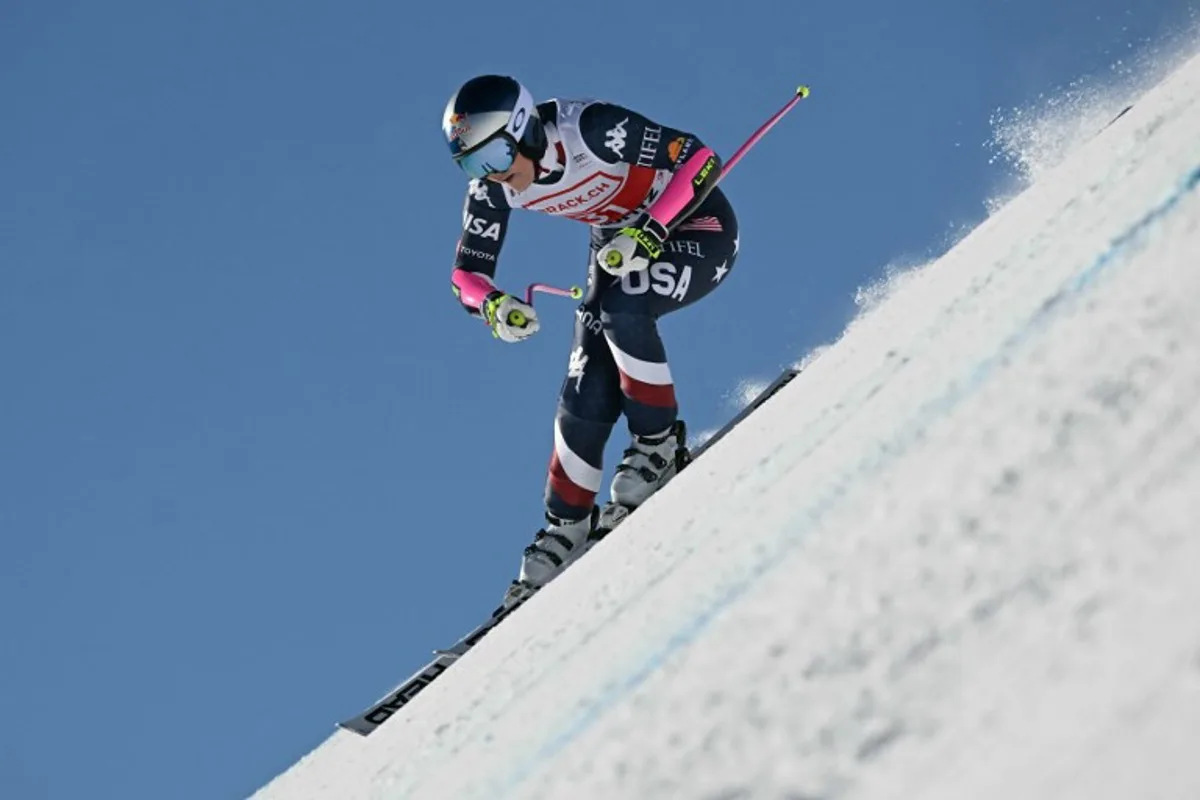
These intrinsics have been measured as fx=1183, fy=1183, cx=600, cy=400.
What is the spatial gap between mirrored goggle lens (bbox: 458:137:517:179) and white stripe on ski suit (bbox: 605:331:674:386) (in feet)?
3.34

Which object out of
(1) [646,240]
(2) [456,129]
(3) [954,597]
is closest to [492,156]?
(2) [456,129]

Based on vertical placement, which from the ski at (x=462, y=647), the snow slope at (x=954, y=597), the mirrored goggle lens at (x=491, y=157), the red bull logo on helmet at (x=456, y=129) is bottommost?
the snow slope at (x=954, y=597)

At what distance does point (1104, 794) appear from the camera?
2.34 feet

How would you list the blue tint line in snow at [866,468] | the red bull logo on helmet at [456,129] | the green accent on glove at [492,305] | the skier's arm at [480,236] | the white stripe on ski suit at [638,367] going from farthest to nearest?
1. the skier's arm at [480,236]
2. the green accent on glove at [492,305]
3. the red bull logo on helmet at [456,129]
4. the white stripe on ski suit at [638,367]
5. the blue tint line in snow at [866,468]

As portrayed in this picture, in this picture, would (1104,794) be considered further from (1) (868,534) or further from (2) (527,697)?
(2) (527,697)

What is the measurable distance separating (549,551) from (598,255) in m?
1.55

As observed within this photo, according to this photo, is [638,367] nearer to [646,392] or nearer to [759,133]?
[646,392]

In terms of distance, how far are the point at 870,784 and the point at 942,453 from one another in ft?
1.76

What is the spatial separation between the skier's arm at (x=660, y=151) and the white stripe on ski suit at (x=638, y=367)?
2.36 ft

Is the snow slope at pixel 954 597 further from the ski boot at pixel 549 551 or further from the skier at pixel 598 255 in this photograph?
the ski boot at pixel 549 551

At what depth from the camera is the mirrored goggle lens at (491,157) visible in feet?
19.3

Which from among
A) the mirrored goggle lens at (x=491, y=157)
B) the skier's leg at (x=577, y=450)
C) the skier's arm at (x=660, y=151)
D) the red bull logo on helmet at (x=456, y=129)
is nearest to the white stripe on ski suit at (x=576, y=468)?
the skier's leg at (x=577, y=450)

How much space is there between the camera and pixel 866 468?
1463 mm

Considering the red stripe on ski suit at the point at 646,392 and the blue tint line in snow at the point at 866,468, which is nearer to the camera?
the blue tint line in snow at the point at 866,468
